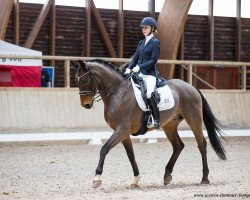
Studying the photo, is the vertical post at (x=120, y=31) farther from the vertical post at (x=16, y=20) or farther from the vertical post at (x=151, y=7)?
the vertical post at (x=16, y=20)

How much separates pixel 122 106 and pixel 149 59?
68cm

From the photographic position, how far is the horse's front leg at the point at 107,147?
6262 millimetres

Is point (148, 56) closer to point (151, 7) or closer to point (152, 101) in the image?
point (152, 101)

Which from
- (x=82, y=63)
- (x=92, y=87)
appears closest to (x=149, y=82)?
(x=92, y=87)

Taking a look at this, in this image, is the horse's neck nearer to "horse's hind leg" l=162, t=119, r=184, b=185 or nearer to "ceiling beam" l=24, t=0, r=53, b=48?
"horse's hind leg" l=162, t=119, r=184, b=185

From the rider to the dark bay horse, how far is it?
0.58 feet

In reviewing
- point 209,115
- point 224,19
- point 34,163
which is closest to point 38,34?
point 224,19

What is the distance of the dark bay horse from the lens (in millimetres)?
6504

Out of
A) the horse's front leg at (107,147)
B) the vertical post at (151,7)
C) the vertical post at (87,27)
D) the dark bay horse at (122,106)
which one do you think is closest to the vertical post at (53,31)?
the vertical post at (87,27)

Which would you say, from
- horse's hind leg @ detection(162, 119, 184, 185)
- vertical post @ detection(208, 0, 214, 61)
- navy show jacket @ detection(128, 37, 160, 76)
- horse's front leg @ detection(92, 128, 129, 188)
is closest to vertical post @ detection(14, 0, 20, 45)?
vertical post @ detection(208, 0, 214, 61)

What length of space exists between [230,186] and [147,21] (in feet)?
6.84

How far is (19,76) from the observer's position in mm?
13984

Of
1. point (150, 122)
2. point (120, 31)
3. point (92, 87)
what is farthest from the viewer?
point (120, 31)

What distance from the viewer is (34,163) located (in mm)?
9062
